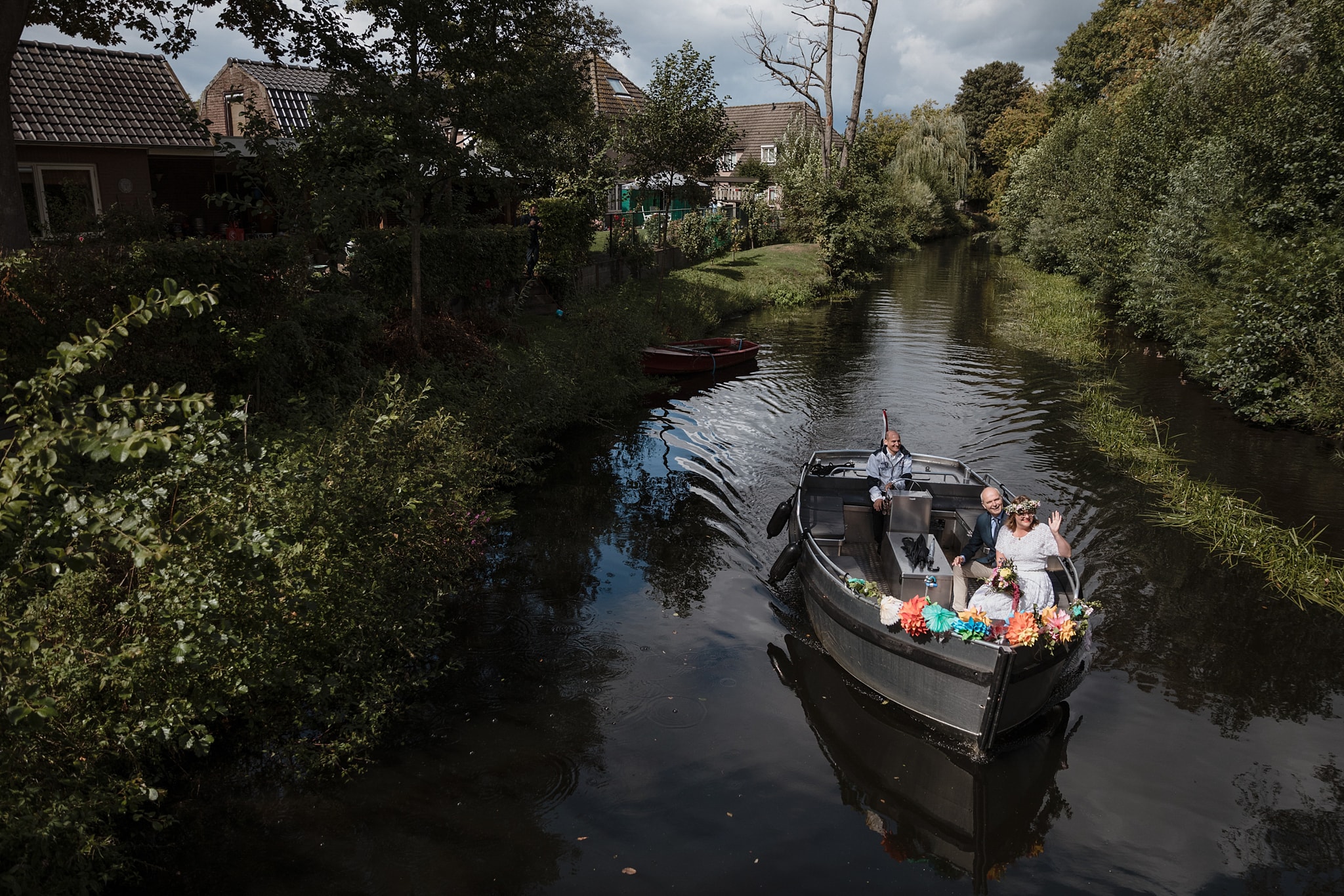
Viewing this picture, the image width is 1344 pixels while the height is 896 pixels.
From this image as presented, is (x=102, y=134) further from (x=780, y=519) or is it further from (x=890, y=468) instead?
(x=890, y=468)

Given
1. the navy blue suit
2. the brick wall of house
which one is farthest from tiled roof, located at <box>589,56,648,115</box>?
the navy blue suit

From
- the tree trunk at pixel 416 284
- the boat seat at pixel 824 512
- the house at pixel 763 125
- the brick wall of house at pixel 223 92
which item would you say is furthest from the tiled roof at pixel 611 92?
the boat seat at pixel 824 512

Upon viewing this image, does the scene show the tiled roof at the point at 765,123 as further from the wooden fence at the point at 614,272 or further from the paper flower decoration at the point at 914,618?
the paper flower decoration at the point at 914,618

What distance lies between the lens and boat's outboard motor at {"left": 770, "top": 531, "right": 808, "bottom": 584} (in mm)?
10688

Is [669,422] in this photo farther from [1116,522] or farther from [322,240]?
[1116,522]

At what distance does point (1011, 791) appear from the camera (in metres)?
7.60

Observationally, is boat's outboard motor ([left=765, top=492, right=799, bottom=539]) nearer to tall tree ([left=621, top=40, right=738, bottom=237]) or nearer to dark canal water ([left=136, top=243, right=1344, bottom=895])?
dark canal water ([left=136, top=243, right=1344, bottom=895])

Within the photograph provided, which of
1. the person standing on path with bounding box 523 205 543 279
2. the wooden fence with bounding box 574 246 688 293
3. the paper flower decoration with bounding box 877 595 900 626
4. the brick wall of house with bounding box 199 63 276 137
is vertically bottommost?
the paper flower decoration with bounding box 877 595 900 626

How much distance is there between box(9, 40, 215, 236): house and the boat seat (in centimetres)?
1409

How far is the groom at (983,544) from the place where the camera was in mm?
9078

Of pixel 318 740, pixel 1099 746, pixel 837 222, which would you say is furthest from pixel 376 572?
pixel 837 222

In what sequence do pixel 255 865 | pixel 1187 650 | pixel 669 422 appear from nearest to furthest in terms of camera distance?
pixel 255 865
pixel 1187 650
pixel 669 422

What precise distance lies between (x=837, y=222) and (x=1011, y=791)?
30952mm

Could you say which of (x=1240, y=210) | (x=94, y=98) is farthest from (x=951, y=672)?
(x=94, y=98)
